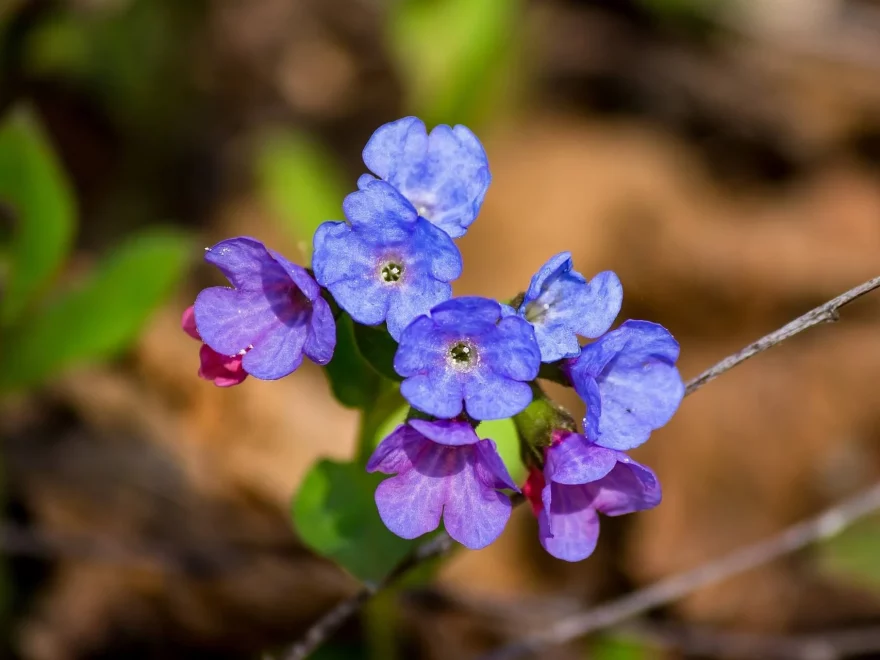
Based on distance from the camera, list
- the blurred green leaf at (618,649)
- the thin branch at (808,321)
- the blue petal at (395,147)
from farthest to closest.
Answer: the blurred green leaf at (618,649), the blue petal at (395,147), the thin branch at (808,321)

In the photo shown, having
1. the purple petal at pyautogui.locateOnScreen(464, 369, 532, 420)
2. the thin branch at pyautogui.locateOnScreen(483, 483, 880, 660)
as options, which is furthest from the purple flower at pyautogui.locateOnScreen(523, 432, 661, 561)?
the thin branch at pyautogui.locateOnScreen(483, 483, 880, 660)

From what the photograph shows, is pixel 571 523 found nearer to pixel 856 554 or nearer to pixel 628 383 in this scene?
pixel 628 383

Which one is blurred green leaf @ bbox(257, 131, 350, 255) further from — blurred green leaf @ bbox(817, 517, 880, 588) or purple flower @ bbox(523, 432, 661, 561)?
purple flower @ bbox(523, 432, 661, 561)

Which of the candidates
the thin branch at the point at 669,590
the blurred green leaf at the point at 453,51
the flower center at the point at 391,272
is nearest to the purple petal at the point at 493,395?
the flower center at the point at 391,272

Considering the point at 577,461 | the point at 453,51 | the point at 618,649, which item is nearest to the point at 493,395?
the point at 577,461

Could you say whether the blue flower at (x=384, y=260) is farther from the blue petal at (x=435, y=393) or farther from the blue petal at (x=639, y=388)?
the blue petal at (x=639, y=388)

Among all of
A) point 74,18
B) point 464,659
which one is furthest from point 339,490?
point 74,18
